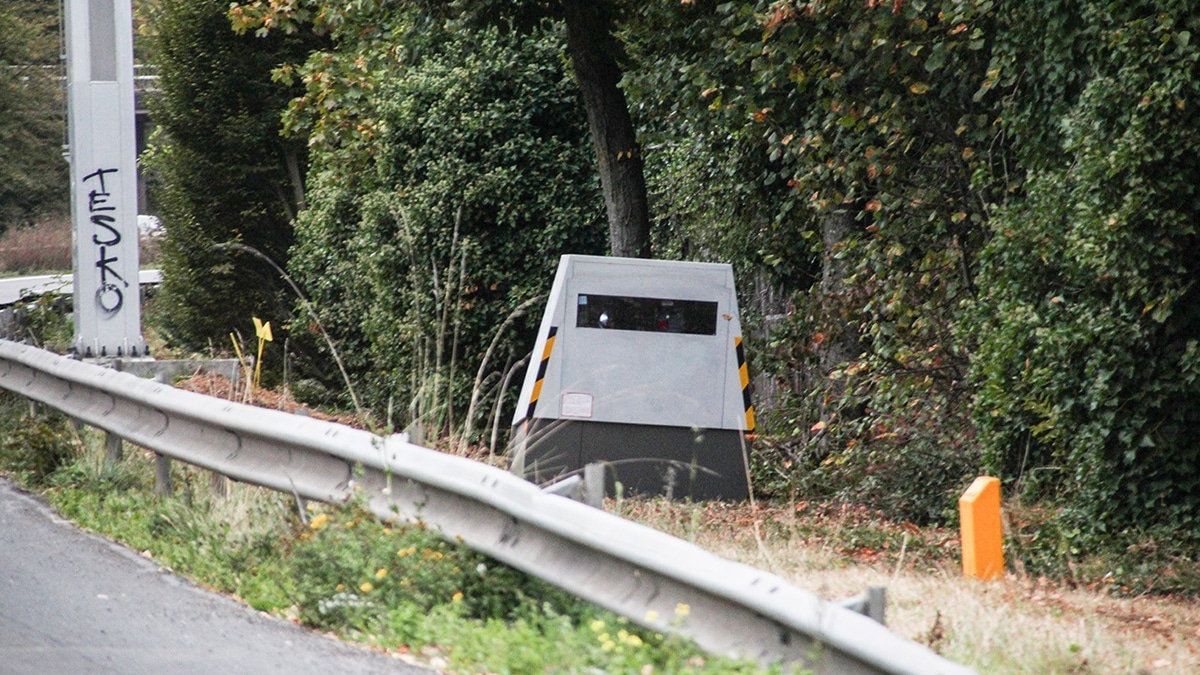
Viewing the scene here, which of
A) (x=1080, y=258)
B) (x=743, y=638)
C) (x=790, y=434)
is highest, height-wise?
(x=1080, y=258)

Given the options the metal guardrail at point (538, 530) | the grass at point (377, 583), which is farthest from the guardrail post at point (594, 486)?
the grass at point (377, 583)

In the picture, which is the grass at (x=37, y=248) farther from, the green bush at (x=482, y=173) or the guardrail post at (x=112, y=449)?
the guardrail post at (x=112, y=449)

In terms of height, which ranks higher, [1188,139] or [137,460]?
[1188,139]

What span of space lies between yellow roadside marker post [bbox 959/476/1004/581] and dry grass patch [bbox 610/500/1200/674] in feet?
0.41

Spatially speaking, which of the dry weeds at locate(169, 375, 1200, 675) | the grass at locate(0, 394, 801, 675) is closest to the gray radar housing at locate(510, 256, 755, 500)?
the dry weeds at locate(169, 375, 1200, 675)

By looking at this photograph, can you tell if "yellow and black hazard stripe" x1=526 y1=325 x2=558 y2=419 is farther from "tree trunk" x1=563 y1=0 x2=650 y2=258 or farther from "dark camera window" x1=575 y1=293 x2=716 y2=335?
"tree trunk" x1=563 y1=0 x2=650 y2=258

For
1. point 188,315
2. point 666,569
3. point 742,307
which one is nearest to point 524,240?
point 742,307

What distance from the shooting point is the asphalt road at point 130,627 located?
5512mm

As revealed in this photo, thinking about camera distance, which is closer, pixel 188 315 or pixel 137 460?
pixel 137 460

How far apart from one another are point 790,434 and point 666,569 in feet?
39.4

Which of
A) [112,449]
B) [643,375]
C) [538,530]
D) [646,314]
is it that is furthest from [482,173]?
[538,530]

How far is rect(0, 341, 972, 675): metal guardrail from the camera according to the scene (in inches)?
180

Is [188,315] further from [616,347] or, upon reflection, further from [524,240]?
[616,347]

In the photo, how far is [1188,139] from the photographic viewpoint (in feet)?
30.9
